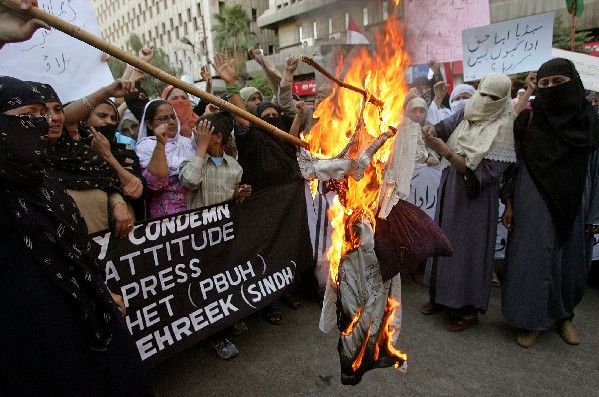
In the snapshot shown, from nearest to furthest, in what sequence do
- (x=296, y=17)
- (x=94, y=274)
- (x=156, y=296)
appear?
(x=94, y=274) < (x=296, y=17) < (x=156, y=296)

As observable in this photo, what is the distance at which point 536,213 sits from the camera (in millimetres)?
3318

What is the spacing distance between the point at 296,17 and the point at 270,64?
244 centimetres

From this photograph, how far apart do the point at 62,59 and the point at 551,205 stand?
3646 mm

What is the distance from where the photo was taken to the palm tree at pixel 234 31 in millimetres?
45656

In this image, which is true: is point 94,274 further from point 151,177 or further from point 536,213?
point 536,213

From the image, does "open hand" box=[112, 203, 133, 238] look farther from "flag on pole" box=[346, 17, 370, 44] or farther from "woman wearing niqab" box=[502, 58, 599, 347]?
"woman wearing niqab" box=[502, 58, 599, 347]

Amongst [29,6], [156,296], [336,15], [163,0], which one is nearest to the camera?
[29,6]

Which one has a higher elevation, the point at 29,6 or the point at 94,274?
the point at 29,6

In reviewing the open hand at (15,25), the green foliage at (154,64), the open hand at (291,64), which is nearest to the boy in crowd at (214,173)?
the open hand at (291,64)

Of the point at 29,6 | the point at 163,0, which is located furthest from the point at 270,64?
the point at 163,0

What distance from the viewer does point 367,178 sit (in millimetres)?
1875

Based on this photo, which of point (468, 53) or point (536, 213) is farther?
point (468, 53)

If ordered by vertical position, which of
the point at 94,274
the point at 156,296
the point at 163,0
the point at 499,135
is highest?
the point at 163,0

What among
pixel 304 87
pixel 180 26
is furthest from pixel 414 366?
pixel 180 26
